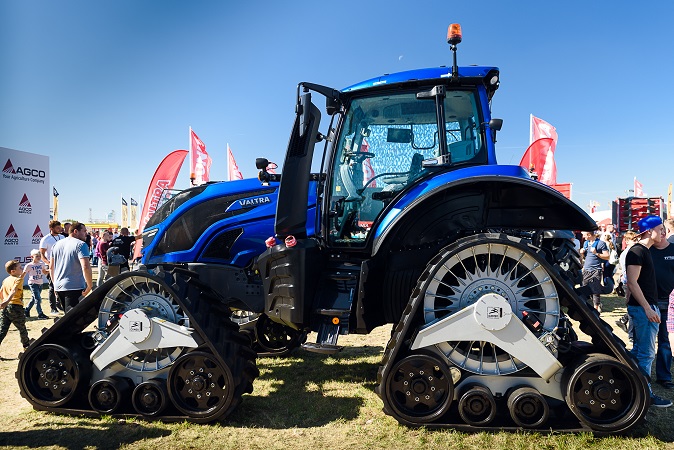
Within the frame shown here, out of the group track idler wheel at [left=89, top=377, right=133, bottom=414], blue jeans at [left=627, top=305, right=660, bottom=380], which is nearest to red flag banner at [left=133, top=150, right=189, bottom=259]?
track idler wheel at [left=89, top=377, right=133, bottom=414]

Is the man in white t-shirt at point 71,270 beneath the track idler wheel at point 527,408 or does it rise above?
above

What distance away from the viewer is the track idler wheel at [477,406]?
10.6 feet

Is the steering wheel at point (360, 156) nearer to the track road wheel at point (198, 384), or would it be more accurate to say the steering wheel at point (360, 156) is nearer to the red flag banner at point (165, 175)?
the track road wheel at point (198, 384)

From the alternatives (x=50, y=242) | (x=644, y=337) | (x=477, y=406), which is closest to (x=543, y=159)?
(x=644, y=337)

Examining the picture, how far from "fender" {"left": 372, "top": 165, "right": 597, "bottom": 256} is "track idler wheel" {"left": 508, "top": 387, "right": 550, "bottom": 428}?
4.20ft

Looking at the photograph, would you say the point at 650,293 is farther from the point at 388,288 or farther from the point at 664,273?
the point at 388,288

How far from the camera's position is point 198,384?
3.55m

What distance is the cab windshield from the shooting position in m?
3.80

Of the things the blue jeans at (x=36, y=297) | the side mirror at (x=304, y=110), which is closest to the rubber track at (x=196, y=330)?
the side mirror at (x=304, y=110)

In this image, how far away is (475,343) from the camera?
11.6 feet

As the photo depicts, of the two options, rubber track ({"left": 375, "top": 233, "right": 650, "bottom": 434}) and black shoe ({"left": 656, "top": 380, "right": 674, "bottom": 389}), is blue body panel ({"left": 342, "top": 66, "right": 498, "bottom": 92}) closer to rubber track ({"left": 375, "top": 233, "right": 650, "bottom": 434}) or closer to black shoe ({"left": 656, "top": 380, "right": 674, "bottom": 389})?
rubber track ({"left": 375, "top": 233, "right": 650, "bottom": 434})

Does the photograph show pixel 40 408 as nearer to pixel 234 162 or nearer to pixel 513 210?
pixel 513 210

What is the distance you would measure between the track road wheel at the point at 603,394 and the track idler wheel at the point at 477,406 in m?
0.55

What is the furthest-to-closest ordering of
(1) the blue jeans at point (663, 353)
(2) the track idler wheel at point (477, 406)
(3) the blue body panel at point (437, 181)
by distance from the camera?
(1) the blue jeans at point (663, 353)
(3) the blue body panel at point (437, 181)
(2) the track idler wheel at point (477, 406)
